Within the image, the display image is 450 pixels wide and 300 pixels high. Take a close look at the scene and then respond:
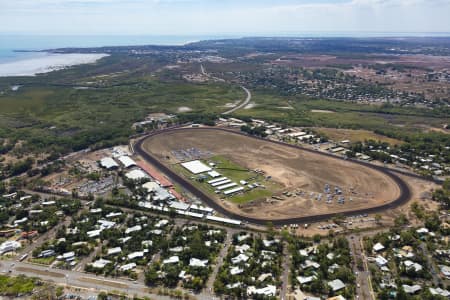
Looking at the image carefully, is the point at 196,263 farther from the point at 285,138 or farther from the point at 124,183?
the point at 285,138

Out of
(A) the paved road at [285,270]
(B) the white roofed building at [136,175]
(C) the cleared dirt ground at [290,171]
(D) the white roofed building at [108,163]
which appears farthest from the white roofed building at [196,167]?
(A) the paved road at [285,270]

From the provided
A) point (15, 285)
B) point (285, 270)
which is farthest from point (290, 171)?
point (15, 285)

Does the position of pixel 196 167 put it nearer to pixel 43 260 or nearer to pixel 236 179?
pixel 236 179

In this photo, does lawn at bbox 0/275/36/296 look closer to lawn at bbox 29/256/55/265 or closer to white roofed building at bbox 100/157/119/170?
lawn at bbox 29/256/55/265

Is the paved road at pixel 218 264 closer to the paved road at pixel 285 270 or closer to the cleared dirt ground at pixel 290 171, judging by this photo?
the paved road at pixel 285 270

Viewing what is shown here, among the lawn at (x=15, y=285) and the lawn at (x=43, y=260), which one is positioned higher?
the lawn at (x=15, y=285)

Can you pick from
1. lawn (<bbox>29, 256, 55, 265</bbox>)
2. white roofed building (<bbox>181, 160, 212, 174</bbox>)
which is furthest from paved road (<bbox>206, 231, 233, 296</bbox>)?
white roofed building (<bbox>181, 160, 212, 174</bbox>)

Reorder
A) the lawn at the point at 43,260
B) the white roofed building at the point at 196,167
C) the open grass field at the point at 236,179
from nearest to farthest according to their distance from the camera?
the lawn at the point at 43,260
the open grass field at the point at 236,179
the white roofed building at the point at 196,167

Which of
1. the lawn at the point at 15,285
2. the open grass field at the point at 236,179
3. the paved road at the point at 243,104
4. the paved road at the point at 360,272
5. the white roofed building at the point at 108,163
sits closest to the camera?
the lawn at the point at 15,285

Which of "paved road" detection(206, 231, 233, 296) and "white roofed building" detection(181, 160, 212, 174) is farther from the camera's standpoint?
"white roofed building" detection(181, 160, 212, 174)
